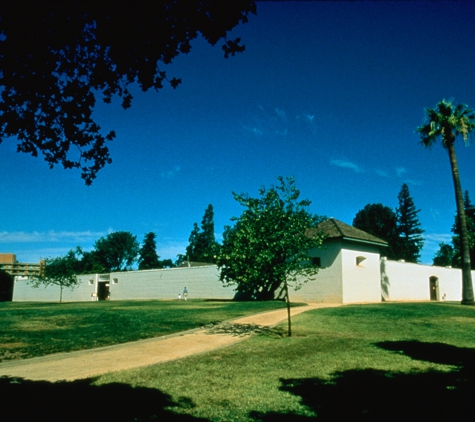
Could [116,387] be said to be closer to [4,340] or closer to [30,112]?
[30,112]

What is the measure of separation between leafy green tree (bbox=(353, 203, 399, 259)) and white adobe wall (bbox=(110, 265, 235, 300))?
37.7 metres

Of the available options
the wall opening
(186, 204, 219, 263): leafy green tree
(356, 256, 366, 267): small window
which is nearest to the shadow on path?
(356, 256, 366, 267): small window

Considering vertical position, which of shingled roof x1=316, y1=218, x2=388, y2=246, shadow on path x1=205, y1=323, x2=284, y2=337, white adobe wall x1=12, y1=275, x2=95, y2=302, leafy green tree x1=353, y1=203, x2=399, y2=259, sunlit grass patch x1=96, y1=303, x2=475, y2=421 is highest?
leafy green tree x1=353, y1=203, x2=399, y2=259

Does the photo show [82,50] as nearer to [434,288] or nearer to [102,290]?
[434,288]

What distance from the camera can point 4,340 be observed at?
36.6ft

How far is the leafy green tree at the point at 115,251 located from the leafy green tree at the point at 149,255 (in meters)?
10.2

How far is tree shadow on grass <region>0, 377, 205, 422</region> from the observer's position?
4648 mm

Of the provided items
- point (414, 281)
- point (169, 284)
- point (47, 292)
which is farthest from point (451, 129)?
point (47, 292)

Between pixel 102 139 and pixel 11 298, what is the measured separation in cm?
6704

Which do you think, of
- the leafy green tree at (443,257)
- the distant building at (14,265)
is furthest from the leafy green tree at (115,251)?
the leafy green tree at (443,257)

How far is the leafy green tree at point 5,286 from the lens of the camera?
5641cm

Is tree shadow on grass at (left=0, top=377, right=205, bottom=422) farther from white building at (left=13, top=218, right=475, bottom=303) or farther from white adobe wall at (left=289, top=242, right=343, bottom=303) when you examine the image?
white adobe wall at (left=289, top=242, right=343, bottom=303)

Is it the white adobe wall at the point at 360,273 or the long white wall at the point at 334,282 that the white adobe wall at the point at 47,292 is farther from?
the white adobe wall at the point at 360,273

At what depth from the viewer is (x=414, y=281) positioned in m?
33.8
